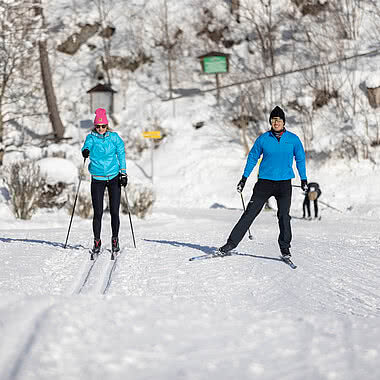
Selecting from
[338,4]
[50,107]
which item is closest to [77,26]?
[50,107]

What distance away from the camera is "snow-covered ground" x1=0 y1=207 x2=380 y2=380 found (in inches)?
113

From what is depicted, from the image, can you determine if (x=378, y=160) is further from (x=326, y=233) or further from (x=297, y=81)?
(x=326, y=233)

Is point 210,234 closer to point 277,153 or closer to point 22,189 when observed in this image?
point 277,153

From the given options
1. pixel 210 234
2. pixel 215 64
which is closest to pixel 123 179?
pixel 210 234

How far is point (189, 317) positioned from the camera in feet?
12.3

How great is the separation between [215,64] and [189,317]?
27174 mm

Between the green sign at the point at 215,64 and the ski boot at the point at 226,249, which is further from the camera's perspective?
the green sign at the point at 215,64

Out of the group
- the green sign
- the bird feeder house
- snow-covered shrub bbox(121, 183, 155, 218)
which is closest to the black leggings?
snow-covered shrub bbox(121, 183, 155, 218)

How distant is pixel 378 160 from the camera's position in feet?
76.1

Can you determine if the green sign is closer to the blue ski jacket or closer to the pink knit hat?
the pink knit hat

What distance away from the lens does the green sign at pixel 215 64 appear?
97.7 ft

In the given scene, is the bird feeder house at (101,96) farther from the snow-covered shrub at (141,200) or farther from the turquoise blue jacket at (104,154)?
the turquoise blue jacket at (104,154)

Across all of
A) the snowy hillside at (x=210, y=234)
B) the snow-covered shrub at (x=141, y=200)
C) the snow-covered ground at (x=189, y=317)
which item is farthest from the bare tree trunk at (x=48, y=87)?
the snow-covered ground at (x=189, y=317)

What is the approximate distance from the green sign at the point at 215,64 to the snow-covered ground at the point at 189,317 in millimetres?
23188
